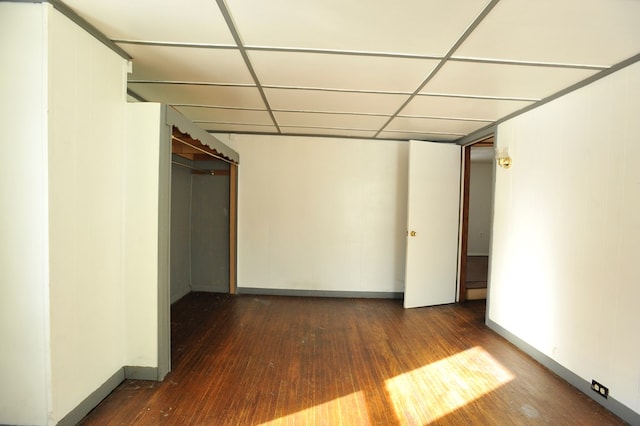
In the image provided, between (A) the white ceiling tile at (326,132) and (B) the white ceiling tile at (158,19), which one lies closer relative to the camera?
(B) the white ceiling tile at (158,19)

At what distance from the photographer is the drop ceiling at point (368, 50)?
146 cm

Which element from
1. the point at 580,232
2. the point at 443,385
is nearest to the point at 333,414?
the point at 443,385

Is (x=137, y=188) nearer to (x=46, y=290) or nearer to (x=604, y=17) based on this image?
(x=46, y=290)

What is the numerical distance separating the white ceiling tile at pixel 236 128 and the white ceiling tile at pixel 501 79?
2.22 m

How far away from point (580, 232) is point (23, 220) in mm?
3698

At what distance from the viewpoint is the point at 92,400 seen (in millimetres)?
1828

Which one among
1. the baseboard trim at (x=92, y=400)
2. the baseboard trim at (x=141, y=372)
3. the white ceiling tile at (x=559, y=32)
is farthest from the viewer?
the baseboard trim at (x=141, y=372)

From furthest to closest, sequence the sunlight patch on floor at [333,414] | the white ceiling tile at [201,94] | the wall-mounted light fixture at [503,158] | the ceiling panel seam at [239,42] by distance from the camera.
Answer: the wall-mounted light fixture at [503,158] < the white ceiling tile at [201,94] < the sunlight patch on floor at [333,414] < the ceiling panel seam at [239,42]

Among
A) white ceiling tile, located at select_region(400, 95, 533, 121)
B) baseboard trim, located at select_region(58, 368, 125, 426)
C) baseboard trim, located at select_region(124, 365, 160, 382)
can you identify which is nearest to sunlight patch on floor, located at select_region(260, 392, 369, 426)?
baseboard trim, located at select_region(124, 365, 160, 382)

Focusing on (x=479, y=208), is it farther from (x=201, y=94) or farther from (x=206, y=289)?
(x=201, y=94)

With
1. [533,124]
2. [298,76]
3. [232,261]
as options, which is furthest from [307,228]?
[533,124]

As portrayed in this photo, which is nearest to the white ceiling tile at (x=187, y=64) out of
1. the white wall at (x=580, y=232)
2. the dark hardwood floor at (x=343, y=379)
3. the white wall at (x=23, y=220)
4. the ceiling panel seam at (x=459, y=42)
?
the white wall at (x=23, y=220)

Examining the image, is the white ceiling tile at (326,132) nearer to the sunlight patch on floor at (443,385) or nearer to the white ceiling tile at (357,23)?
the white ceiling tile at (357,23)

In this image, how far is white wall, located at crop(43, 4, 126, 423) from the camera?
1552 mm
